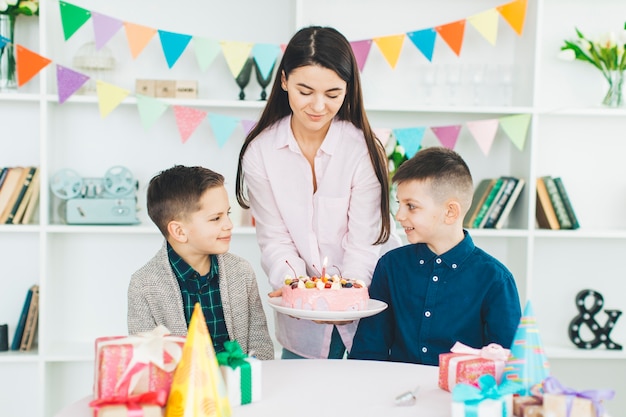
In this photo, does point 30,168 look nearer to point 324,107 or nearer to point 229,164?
point 229,164

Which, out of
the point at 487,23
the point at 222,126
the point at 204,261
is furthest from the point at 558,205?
the point at 204,261

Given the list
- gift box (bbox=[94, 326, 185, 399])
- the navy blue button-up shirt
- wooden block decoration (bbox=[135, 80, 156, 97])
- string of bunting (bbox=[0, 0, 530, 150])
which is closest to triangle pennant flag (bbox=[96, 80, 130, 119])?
string of bunting (bbox=[0, 0, 530, 150])

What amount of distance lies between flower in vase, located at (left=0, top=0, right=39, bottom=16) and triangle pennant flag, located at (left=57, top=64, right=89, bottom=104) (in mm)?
286

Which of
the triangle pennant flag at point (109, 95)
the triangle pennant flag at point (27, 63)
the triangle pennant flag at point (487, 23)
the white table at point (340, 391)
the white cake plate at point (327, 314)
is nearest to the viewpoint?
the white table at point (340, 391)

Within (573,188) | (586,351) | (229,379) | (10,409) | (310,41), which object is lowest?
(10,409)

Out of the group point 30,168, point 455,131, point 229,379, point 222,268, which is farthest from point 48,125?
point 229,379

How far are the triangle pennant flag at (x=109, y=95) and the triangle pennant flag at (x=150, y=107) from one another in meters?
0.07

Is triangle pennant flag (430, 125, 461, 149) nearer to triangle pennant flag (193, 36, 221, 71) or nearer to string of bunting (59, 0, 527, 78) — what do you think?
string of bunting (59, 0, 527, 78)

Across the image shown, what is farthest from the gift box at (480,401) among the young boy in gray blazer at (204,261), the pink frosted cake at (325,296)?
the young boy in gray blazer at (204,261)

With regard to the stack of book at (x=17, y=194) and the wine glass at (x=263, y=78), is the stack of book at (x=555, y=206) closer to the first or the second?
the wine glass at (x=263, y=78)

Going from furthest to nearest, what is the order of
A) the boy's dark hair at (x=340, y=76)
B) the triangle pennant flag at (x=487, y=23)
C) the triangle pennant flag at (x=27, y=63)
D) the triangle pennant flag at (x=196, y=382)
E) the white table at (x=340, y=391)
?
the triangle pennant flag at (x=487, y=23)
the triangle pennant flag at (x=27, y=63)
the boy's dark hair at (x=340, y=76)
the white table at (x=340, y=391)
the triangle pennant flag at (x=196, y=382)

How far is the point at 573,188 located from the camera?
335 centimetres

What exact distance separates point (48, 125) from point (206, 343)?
6.97 feet

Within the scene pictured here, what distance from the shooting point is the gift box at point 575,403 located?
3.50 ft
